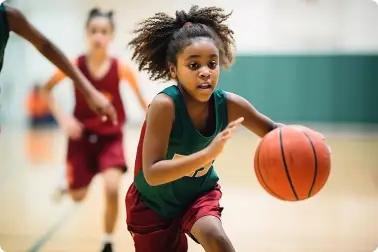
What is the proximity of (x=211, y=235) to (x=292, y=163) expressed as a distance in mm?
416

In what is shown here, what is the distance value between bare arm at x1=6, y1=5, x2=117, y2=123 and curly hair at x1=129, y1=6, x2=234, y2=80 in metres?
0.40

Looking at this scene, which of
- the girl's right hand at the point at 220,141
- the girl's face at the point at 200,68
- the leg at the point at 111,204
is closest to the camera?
the girl's right hand at the point at 220,141

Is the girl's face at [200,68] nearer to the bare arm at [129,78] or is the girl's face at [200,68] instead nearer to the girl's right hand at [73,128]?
the girl's right hand at [73,128]

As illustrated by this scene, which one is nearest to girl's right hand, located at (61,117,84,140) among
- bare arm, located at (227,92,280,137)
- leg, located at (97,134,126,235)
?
leg, located at (97,134,126,235)

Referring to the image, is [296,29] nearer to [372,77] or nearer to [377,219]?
[372,77]

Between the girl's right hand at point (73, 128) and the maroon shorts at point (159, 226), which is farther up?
the girl's right hand at point (73, 128)

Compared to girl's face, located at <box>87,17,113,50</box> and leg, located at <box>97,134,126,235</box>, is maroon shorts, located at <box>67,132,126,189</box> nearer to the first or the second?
leg, located at <box>97,134,126,235</box>

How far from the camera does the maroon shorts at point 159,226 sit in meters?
2.27

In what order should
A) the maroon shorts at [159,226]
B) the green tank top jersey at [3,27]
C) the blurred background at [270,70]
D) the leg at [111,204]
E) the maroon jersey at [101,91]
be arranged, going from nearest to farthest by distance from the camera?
the maroon shorts at [159,226] < the green tank top jersey at [3,27] < the leg at [111,204] < the maroon jersey at [101,91] < the blurred background at [270,70]

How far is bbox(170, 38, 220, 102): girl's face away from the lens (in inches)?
84.2

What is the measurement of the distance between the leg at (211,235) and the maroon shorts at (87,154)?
1.48m

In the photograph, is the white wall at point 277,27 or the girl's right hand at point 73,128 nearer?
the girl's right hand at point 73,128

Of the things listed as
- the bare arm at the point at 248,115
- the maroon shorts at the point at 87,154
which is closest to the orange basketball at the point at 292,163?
the bare arm at the point at 248,115

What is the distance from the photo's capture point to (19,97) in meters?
8.60
